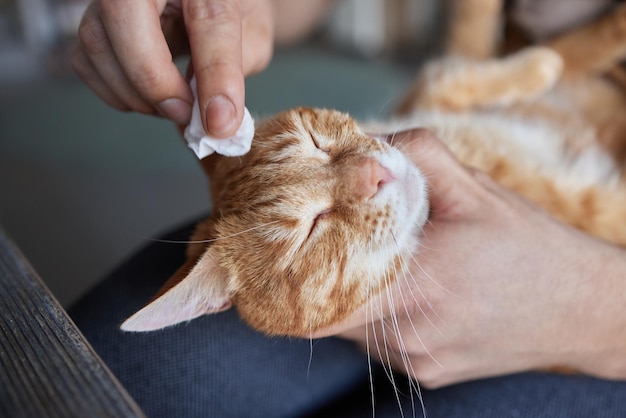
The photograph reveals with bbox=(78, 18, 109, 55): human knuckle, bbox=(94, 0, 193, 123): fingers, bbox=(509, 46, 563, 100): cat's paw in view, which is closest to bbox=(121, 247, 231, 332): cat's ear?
bbox=(94, 0, 193, 123): fingers

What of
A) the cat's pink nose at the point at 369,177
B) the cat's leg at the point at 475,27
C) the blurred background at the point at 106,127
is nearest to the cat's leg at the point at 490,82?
the cat's leg at the point at 475,27

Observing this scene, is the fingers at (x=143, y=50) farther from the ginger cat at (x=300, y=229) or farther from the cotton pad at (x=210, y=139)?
the ginger cat at (x=300, y=229)

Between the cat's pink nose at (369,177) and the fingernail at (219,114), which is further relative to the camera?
the cat's pink nose at (369,177)

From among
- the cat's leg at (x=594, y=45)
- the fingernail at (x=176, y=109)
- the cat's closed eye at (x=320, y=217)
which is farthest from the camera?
the cat's leg at (x=594, y=45)

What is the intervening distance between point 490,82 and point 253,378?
3.94 ft

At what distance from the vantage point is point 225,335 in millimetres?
1318

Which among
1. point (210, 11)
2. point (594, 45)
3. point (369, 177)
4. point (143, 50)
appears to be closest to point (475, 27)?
point (594, 45)

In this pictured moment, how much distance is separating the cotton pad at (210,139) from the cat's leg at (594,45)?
132cm

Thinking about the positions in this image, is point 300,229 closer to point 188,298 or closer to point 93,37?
point 188,298

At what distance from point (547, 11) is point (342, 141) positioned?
1.06m

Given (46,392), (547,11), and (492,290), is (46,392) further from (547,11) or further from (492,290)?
(547,11)

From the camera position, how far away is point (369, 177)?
3.47ft

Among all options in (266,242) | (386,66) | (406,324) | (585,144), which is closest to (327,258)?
(266,242)

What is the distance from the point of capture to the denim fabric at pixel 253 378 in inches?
46.6
